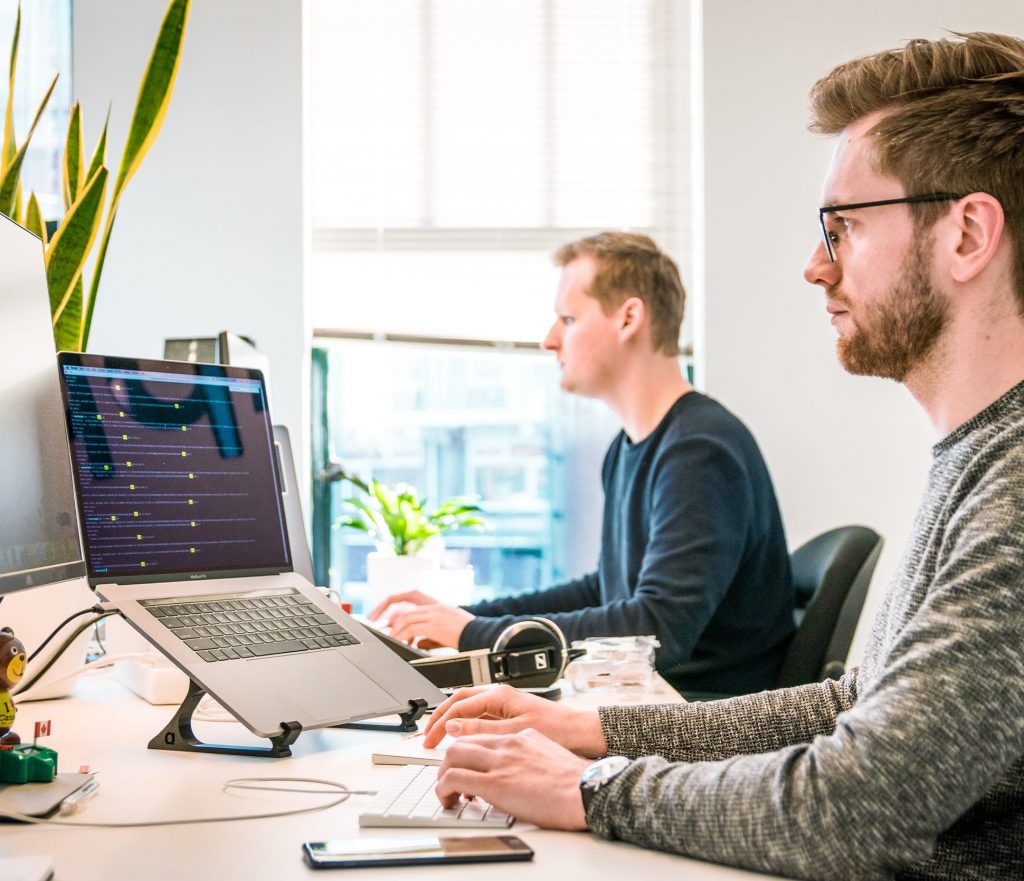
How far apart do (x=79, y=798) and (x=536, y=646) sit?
721 millimetres

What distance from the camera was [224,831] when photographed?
0.87m

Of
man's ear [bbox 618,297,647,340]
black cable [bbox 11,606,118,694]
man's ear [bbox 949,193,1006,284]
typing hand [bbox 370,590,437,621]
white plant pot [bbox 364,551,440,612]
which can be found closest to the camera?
man's ear [bbox 949,193,1006,284]

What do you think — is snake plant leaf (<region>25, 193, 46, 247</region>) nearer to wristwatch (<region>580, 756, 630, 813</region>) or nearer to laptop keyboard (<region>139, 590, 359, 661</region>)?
laptop keyboard (<region>139, 590, 359, 661</region>)

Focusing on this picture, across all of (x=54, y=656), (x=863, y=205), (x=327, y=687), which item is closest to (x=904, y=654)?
(x=863, y=205)

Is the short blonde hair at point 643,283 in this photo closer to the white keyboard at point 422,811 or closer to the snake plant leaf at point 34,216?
the snake plant leaf at point 34,216

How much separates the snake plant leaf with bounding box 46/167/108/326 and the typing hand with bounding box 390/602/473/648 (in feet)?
2.50

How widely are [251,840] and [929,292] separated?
0.78 meters

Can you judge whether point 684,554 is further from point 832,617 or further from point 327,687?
point 327,687

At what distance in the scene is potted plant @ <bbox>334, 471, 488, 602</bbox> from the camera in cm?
292

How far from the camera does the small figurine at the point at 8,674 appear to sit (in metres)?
0.99

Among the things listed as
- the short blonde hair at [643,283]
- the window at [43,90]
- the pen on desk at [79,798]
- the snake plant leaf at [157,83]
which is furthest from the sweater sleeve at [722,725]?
the window at [43,90]

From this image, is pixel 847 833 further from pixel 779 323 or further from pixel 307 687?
pixel 779 323

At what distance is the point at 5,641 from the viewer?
3.28ft

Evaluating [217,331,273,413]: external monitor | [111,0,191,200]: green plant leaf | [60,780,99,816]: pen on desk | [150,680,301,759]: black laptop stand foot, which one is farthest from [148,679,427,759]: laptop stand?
[111,0,191,200]: green plant leaf
